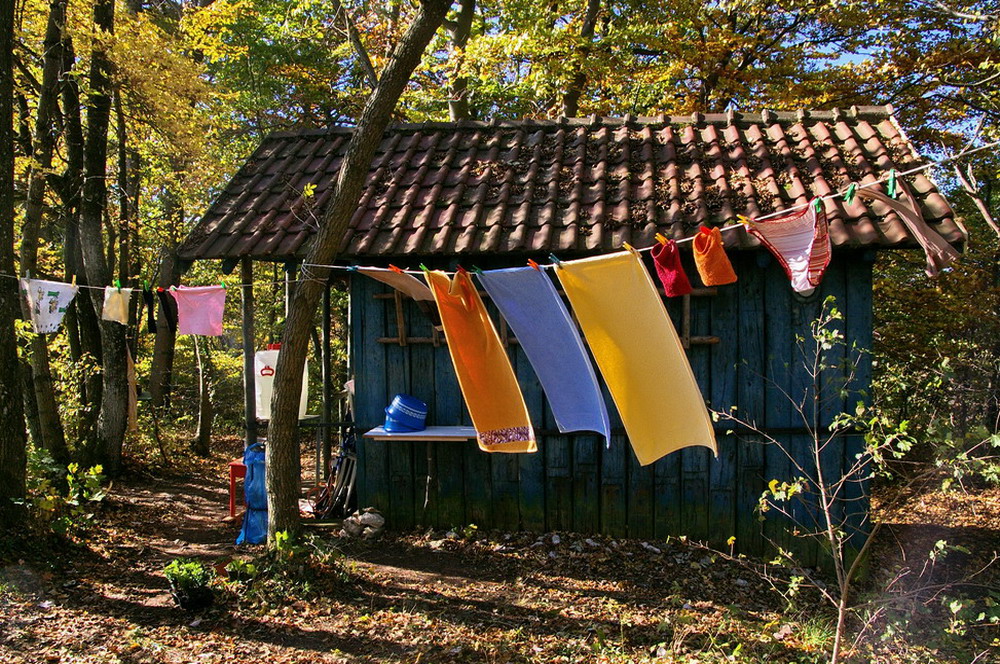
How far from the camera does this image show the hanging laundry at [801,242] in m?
4.79

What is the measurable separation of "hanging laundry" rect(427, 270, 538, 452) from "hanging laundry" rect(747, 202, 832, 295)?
2.03 m

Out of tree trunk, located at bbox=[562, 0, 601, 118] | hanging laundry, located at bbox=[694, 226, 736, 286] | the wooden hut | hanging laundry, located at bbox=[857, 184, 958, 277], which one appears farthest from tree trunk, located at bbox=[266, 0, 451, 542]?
tree trunk, located at bbox=[562, 0, 601, 118]

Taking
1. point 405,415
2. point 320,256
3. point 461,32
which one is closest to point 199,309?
point 320,256

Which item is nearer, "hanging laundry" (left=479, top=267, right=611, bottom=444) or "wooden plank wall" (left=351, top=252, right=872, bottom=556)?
"hanging laundry" (left=479, top=267, right=611, bottom=444)

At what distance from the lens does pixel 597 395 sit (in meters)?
4.55

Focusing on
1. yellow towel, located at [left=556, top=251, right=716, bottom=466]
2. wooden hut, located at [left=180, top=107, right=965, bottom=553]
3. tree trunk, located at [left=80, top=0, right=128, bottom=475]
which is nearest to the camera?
yellow towel, located at [left=556, top=251, right=716, bottom=466]

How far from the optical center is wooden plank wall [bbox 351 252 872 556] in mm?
6246

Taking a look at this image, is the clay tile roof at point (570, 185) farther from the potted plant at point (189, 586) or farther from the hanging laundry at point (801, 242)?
the potted plant at point (189, 586)

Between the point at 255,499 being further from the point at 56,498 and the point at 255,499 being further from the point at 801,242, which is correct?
the point at 801,242

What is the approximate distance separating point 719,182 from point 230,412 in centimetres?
1454

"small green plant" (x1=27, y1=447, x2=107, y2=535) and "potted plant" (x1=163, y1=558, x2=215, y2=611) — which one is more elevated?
"small green plant" (x1=27, y1=447, x2=107, y2=535)

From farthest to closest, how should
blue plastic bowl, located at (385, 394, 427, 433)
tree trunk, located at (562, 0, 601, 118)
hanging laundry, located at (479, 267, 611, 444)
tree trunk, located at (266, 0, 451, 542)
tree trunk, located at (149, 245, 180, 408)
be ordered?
tree trunk, located at (149, 245, 180, 408) → tree trunk, located at (562, 0, 601, 118) → blue plastic bowl, located at (385, 394, 427, 433) → tree trunk, located at (266, 0, 451, 542) → hanging laundry, located at (479, 267, 611, 444)

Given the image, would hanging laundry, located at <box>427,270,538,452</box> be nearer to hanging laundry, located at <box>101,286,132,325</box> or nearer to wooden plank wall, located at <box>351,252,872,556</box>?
wooden plank wall, located at <box>351,252,872,556</box>

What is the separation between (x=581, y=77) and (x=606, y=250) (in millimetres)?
7534
